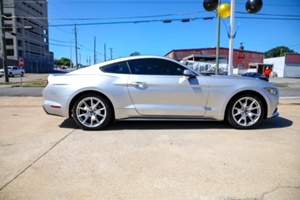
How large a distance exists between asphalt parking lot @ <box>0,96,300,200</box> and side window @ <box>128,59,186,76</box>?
3.59 ft

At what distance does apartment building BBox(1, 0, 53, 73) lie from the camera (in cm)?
5466

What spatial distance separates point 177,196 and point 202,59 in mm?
41699

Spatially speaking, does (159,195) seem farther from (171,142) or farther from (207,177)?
(171,142)

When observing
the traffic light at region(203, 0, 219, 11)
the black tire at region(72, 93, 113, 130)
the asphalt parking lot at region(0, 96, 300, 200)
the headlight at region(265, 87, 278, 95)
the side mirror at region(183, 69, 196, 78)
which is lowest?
the asphalt parking lot at region(0, 96, 300, 200)

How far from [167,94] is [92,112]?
147 cm

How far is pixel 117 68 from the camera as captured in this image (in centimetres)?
461

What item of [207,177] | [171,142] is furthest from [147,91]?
[207,177]

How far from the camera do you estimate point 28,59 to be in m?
62.6

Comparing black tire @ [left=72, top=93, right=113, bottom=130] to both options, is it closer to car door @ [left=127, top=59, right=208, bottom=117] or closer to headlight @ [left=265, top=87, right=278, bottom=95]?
car door @ [left=127, top=59, right=208, bottom=117]

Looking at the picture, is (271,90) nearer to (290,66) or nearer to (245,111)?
(245,111)

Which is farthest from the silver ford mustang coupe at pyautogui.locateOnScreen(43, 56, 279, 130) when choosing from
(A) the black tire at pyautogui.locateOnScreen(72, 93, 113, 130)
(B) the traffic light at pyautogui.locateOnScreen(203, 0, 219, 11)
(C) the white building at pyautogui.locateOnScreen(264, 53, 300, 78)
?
(C) the white building at pyautogui.locateOnScreen(264, 53, 300, 78)

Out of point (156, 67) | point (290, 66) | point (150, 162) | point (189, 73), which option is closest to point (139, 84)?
point (156, 67)

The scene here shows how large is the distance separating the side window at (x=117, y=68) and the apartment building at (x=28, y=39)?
165 feet

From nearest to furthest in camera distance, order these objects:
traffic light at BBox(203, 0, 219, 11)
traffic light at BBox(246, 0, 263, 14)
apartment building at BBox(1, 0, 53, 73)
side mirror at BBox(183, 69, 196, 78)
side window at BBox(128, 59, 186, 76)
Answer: side mirror at BBox(183, 69, 196, 78), side window at BBox(128, 59, 186, 76), traffic light at BBox(246, 0, 263, 14), traffic light at BBox(203, 0, 219, 11), apartment building at BBox(1, 0, 53, 73)
